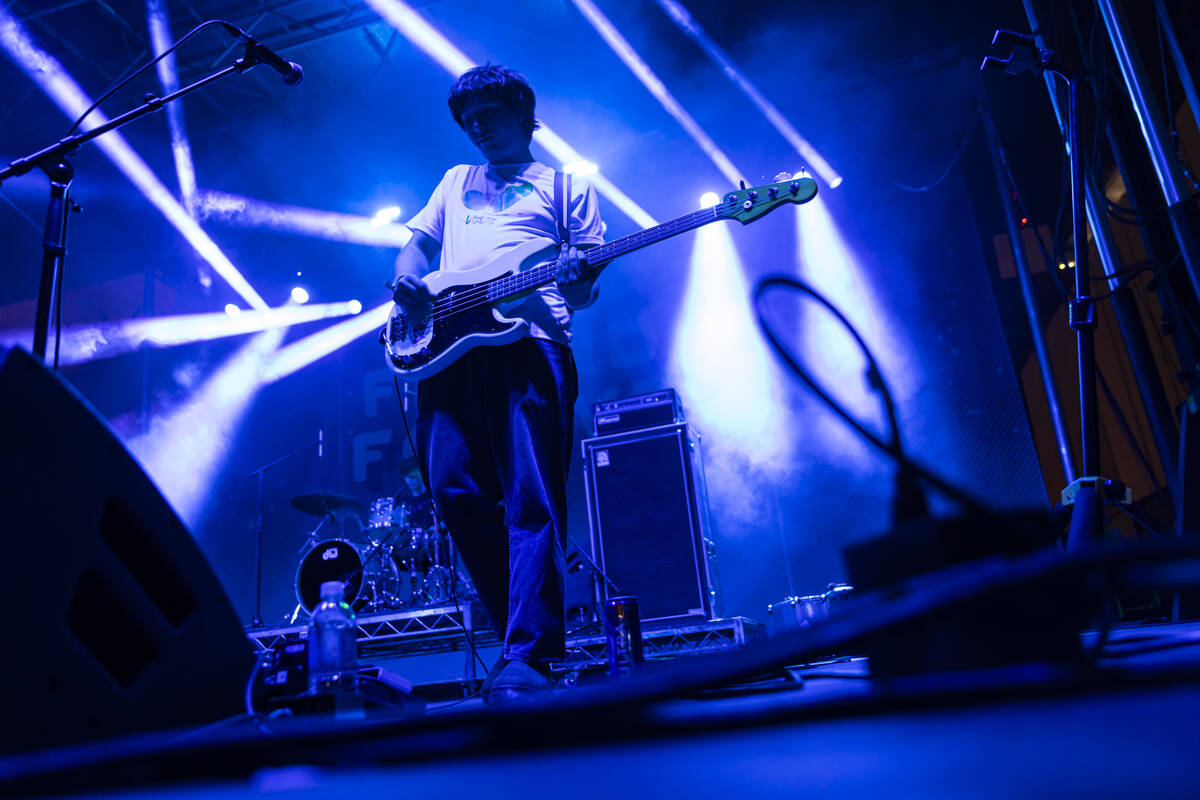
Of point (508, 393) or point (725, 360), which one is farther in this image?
point (725, 360)

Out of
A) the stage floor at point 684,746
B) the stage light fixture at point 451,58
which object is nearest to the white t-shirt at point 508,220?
the stage floor at point 684,746

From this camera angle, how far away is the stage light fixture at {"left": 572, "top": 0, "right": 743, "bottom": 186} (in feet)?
19.1

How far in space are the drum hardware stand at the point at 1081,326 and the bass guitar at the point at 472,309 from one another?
44.9 inches

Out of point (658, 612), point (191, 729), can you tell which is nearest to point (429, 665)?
point (658, 612)

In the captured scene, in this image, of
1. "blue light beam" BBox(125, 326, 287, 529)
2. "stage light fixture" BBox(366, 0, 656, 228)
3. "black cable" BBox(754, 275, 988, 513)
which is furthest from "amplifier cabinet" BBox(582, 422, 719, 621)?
"blue light beam" BBox(125, 326, 287, 529)

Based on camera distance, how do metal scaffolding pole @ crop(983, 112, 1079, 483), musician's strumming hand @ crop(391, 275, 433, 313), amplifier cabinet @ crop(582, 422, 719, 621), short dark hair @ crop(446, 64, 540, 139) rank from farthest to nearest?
metal scaffolding pole @ crop(983, 112, 1079, 483) < amplifier cabinet @ crop(582, 422, 719, 621) < short dark hair @ crop(446, 64, 540, 139) < musician's strumming hand @ crop(391, 275, 433, 313)

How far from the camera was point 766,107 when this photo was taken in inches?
251

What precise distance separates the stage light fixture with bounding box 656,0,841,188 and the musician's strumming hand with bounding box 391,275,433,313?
457cm

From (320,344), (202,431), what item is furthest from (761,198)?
(202,431)

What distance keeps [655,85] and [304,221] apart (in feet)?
11.7

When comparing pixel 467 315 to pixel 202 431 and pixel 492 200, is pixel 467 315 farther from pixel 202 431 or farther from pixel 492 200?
pixel 202 431

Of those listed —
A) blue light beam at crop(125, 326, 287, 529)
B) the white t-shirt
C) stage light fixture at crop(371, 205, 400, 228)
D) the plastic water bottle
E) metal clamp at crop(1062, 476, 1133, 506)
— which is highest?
stage light fixture at crop(371, 205, 400, 228)

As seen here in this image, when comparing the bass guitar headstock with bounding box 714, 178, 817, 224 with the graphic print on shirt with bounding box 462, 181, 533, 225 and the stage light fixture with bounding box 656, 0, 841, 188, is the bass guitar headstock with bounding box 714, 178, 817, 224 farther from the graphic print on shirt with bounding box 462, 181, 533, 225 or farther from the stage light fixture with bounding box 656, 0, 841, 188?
the stage light fixture with bounding box 656, 0, 841, 188

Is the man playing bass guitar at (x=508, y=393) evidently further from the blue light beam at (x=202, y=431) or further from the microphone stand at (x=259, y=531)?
the blue light beam at (x=202, y=431)
